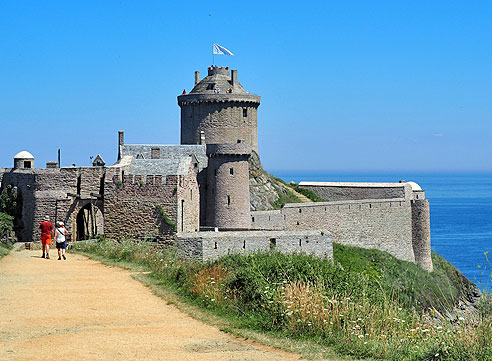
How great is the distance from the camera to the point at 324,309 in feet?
35.6

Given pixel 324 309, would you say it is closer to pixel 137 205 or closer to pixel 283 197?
pixel 137 205

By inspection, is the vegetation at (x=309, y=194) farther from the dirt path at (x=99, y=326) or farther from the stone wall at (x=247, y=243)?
the dirt path at (x=99, y=326)

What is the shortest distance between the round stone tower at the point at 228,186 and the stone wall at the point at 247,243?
553 cm

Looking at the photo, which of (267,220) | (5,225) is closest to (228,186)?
(267,220)

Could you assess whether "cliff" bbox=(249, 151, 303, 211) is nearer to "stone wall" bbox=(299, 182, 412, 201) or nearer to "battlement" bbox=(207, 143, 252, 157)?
"stone wall" bbox=(299, 182, 412, 201)

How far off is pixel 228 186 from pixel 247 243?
312 inches

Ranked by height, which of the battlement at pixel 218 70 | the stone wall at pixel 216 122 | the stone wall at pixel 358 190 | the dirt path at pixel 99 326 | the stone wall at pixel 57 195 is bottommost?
the dirt path at pixel 99 326

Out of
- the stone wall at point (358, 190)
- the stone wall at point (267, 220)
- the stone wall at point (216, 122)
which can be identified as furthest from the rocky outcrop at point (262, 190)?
the stone wall at point (267, 220)

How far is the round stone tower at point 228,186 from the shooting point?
35844 millimetres

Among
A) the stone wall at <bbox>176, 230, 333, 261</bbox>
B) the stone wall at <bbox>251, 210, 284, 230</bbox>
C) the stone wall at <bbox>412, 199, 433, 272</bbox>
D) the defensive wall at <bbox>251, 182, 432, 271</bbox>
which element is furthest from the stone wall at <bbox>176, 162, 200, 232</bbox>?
the stone wall at <bbox>412, 199, 433, 272</bbox>

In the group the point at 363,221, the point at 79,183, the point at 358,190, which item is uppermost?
the point at 358,190

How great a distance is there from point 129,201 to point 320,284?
1438cm

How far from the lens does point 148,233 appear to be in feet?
83.4

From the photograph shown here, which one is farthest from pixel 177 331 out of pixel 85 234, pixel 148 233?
pixel 85 234
